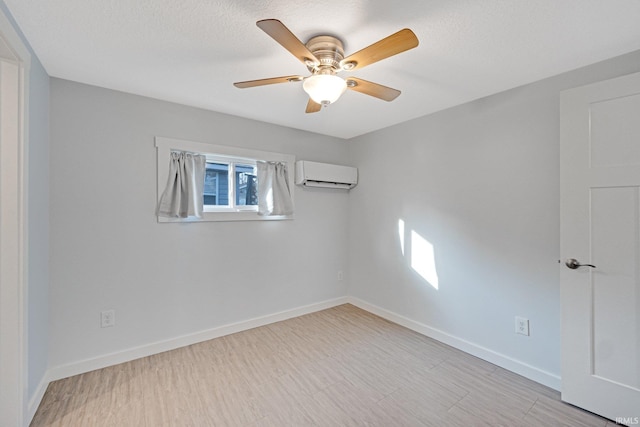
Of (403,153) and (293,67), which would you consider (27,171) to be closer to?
(293,67)

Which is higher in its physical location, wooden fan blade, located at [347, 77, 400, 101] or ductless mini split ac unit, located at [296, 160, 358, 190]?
wooden fan blade, located at [347, 77, 400, 101]

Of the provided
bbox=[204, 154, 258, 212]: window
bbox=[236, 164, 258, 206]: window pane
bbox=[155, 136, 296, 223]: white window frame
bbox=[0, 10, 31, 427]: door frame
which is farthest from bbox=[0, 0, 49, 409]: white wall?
bbox=[236, 164, 258, 206]: window pane

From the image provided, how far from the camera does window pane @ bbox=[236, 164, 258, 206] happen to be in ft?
9.85

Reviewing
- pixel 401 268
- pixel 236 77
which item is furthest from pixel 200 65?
pixel 401 268

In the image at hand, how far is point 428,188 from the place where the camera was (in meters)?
2.82

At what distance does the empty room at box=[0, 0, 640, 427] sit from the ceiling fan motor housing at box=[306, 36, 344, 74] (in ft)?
0.04

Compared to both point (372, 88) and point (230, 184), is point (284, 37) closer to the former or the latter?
point (372, 88)

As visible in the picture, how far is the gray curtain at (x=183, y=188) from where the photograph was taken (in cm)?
245

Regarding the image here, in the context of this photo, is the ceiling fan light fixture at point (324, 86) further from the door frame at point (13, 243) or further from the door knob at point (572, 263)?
the door knob at point (572, 263)

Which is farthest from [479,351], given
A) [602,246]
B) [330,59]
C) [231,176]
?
[231,176]

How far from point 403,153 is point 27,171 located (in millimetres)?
3009

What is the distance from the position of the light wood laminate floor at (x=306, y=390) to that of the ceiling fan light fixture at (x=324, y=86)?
192 centimetres

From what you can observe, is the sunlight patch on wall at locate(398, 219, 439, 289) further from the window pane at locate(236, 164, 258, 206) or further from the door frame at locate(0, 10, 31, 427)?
the door frame at locate(0, 10, 31, 427)

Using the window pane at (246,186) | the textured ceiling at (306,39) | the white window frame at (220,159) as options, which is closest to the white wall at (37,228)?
the textured ceiling at (306,39)
